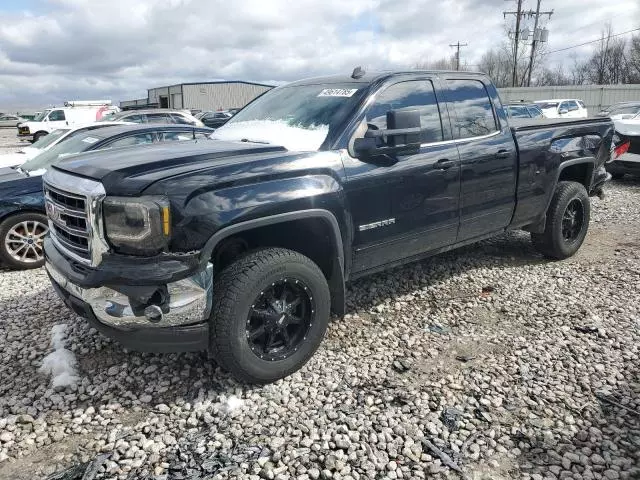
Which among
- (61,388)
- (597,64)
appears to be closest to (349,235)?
(61,388)

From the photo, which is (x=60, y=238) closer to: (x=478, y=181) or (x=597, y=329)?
(x=478, y=181)

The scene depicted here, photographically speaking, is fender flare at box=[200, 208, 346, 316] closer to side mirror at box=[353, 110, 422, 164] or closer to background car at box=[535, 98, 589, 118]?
side mirror at box=[353, 110, 422, 164]

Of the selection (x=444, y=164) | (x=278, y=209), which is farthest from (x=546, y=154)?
(x=278, y=209)

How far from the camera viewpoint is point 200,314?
2.90m

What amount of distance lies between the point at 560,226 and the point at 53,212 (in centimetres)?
490

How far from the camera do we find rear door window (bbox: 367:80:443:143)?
12.5ft

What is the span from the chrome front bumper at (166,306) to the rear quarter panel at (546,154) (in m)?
3.36

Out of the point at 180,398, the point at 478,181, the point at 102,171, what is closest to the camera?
the point at 102,171

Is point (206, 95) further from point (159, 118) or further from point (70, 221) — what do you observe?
point (70, 221)

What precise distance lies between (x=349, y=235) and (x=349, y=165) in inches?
18.9

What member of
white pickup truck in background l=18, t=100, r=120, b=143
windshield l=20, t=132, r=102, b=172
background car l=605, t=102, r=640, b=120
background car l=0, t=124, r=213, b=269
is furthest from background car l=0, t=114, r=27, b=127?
background car l=605, t=102, r=640, b=120

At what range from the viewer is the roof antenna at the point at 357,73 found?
13.5 ft

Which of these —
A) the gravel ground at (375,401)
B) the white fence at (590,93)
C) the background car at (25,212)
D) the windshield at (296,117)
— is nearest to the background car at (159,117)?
the background car at (25,212)

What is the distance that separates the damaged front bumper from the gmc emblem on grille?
551mm
